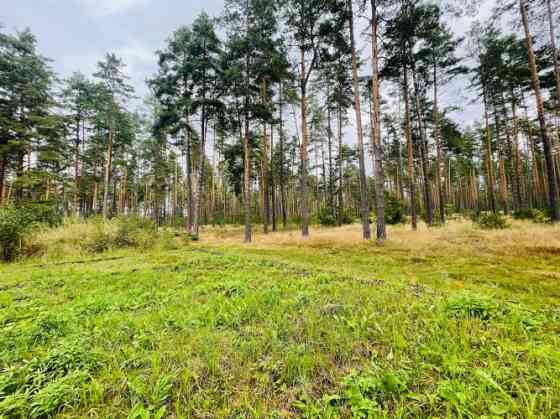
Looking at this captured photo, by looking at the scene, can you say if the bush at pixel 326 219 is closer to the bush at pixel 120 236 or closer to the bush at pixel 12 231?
the bush at pixel 120 236

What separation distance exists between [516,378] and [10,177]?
27487 mm

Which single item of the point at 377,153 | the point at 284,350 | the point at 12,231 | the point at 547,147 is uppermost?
the point at 547,147

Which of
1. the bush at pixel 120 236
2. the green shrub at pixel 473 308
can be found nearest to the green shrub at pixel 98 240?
the bush at pixel 120 236

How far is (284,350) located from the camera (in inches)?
75.6

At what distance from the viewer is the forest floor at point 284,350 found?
1341 millimetres

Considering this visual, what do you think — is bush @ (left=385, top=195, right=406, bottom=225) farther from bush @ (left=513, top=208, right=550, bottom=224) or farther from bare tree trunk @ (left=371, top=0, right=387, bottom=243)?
bare tree trunk @ (left=371, top=0, right=387, bottom=243)

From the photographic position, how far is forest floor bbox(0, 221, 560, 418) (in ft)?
4.40

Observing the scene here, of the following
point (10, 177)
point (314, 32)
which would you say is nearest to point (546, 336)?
point (314, 32)

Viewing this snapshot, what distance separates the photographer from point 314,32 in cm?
1090

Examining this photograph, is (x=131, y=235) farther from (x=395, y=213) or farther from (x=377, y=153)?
(x=395, y=213)

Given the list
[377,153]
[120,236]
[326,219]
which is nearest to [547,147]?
[377,153]

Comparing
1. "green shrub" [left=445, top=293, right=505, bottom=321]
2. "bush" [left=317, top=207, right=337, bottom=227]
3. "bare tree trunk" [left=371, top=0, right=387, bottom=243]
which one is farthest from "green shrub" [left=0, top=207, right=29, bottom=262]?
"bush" [left=317, top=207, right=337, bottom=227]

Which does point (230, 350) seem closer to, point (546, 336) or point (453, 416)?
point (453, 416)

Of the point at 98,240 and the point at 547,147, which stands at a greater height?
the point at 547,147
